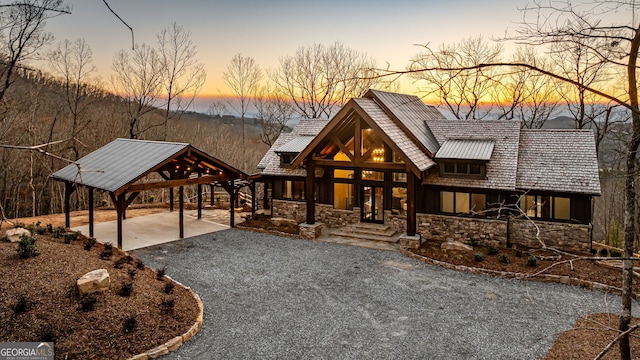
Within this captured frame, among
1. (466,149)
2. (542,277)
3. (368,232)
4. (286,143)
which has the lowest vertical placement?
(542,277)

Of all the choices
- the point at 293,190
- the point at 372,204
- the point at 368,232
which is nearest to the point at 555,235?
the point at 368,232

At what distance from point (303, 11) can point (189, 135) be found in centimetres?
2496

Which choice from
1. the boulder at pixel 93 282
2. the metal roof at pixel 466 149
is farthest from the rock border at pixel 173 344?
the metal roof at pixel 466 149

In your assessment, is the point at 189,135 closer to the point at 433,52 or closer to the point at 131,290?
the point at 131,290

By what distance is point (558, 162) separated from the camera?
1565cm

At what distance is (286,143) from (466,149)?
29.8 feet

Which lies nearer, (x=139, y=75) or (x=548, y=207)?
(x=548, y=207)

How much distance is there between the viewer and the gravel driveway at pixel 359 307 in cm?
858

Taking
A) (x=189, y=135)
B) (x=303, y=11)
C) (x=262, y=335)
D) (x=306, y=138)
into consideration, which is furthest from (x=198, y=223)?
(x=189, y=135)

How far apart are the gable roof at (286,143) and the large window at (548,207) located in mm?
9726

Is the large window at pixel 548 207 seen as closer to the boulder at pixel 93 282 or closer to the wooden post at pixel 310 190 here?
the wooden post at pixel 310 190

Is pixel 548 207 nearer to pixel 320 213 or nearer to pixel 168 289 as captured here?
pixel 320 213

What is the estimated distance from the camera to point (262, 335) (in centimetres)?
905

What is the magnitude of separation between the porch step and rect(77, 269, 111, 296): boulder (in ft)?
32.7
